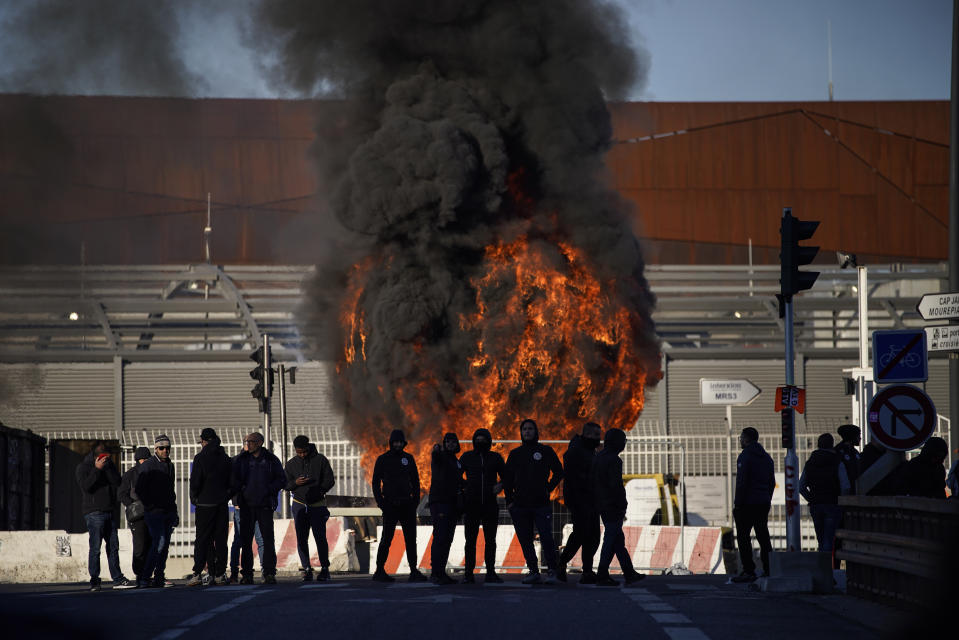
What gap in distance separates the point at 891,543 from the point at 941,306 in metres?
3.19

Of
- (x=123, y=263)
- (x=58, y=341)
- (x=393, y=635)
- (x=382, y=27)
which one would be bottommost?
(x=393, y=635)

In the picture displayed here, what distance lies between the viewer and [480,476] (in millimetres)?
15125

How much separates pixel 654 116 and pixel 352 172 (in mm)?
18240

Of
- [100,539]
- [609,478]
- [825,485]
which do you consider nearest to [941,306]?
[825,485]

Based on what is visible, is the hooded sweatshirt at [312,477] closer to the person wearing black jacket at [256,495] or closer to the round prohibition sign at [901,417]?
the person wearing black jacket at [256,495]

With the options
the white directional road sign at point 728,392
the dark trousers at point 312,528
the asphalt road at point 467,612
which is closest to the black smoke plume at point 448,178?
the white directional road sign at point 728,392

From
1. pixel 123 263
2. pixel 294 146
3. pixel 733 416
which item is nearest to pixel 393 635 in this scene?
pixel 733 416

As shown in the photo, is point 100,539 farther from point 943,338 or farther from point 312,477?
point 943,338

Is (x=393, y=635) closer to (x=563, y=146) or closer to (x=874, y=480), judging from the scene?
(x=874, y=480)

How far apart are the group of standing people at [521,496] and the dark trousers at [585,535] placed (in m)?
0.01

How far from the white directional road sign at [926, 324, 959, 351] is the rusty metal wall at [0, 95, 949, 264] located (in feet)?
90.7

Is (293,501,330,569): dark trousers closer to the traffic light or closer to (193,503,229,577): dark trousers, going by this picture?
(193,503,229,577): dark trousers

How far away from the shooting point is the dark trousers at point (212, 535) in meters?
15.3

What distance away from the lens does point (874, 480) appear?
13172 millimetres
